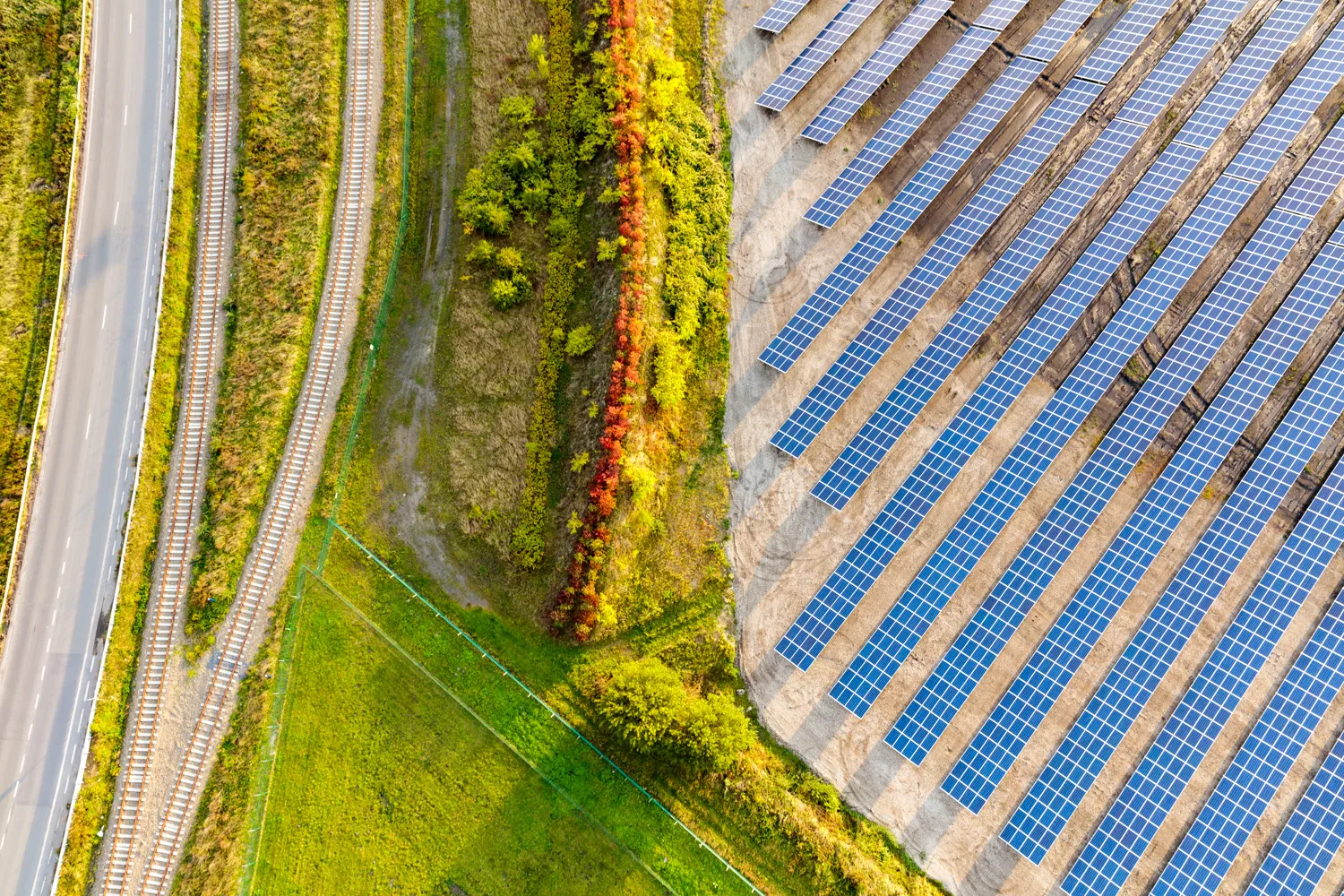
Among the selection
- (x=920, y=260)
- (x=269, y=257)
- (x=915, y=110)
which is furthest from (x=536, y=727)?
(x=915, y=110)

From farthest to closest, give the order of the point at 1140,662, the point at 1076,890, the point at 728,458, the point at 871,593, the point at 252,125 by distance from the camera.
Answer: the point at 252,125, the point at 728,458, the point at 871,593, the point at 1140,662, the point at 1076,890

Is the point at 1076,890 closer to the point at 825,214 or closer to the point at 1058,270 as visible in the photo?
the point at 1058,270

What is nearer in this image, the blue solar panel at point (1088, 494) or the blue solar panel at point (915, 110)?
the blue solar panel at point (1088, 494)

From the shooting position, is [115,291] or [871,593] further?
[115,291]

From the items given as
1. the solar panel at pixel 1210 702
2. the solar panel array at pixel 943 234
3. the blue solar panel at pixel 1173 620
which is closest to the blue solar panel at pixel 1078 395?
the blue solar panel at pixel 1173 620

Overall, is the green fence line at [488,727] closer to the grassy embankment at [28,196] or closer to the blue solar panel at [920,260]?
the grassy embankment at [28,196]

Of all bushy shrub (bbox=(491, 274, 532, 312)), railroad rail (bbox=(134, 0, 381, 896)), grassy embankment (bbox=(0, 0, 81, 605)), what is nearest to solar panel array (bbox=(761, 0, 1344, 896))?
bushy shrub (bbox=(491, 274, 532, 312))

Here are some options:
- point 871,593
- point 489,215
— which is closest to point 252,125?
point 489,215
